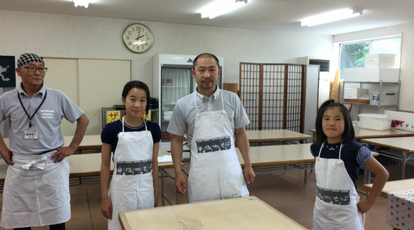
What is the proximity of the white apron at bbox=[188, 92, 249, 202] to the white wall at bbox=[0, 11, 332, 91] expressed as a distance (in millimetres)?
4625

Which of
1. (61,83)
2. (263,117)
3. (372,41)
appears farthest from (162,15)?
(372,41)

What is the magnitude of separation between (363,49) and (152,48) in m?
4.63

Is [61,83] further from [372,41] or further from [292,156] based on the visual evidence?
[372,41]

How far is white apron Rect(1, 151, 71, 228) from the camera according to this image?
2.04 meters

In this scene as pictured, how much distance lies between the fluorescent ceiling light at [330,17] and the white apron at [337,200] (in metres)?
3.93

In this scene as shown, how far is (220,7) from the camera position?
4859 mm

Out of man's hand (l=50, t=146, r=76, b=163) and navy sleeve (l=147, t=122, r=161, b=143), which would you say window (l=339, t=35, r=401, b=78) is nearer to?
navy sleeve (l=147, t=122, r=161, b=143)

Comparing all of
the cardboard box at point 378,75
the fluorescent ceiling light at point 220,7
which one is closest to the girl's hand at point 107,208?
the fluorescent ceiling light at point 220,7

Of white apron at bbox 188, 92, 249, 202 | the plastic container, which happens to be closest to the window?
the plastic container

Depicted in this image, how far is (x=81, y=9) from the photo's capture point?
5.21 m

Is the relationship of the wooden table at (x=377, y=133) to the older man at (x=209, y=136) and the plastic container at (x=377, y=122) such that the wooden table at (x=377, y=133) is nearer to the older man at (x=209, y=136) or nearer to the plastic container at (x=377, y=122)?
the plastic container at (x=377, y=122)

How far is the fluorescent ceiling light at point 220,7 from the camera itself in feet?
14.9

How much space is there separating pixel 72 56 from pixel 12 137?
4091 mm

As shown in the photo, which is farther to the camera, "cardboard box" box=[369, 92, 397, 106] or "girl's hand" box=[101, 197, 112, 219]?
"cardboard box" box=[369, 92, 397, 106]
